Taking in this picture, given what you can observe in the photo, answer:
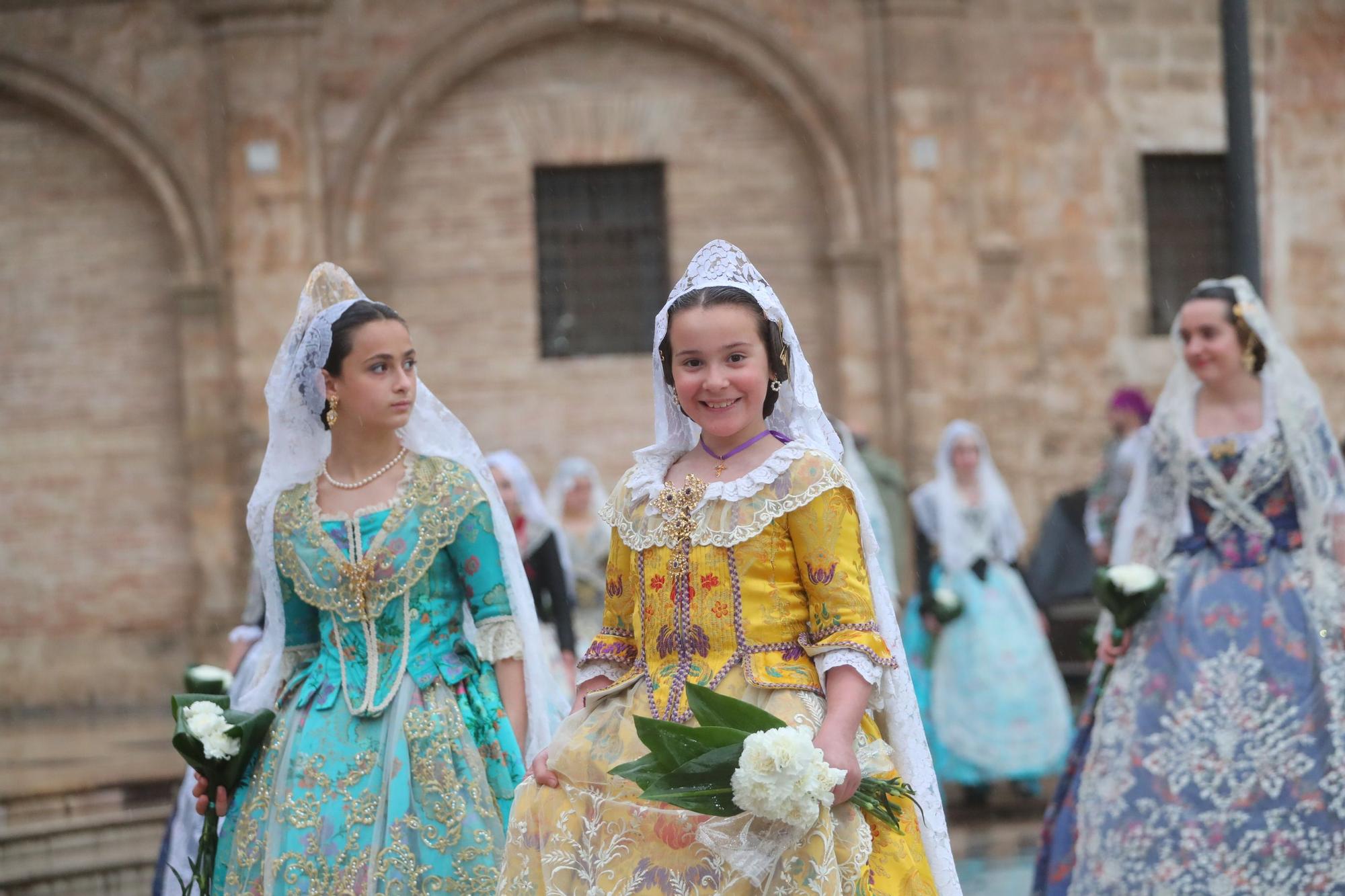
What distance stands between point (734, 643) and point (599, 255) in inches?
410

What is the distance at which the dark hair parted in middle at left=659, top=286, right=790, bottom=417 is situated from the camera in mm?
3262

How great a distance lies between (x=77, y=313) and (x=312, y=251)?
204 cm

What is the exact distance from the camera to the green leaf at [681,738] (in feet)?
9.48

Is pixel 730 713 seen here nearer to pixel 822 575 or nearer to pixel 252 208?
pixel 822 575

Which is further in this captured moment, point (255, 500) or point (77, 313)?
point (77, 313)

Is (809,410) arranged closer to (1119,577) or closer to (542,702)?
(542,702)

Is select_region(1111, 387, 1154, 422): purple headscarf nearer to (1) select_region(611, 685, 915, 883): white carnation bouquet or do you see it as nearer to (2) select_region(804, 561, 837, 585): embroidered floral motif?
(2) select_region(804, 561, 837, 585): embroidered floral motif

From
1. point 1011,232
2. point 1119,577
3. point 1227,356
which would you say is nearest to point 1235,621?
point 1119,577

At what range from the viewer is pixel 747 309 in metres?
3.26

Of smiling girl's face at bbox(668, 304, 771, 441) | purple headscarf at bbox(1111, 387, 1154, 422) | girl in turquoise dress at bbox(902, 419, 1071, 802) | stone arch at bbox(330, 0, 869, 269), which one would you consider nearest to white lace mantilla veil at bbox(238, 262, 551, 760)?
smiling girl's face at bbox(668, 304, 771, 441)

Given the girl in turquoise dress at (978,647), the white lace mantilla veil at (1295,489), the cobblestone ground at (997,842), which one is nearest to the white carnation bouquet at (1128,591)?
the white lace mantilla veil at (1295,489)

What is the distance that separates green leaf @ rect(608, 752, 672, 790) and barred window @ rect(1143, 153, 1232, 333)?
11630 mm

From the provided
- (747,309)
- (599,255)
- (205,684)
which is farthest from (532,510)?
(599,255)

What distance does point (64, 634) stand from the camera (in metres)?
13.1
